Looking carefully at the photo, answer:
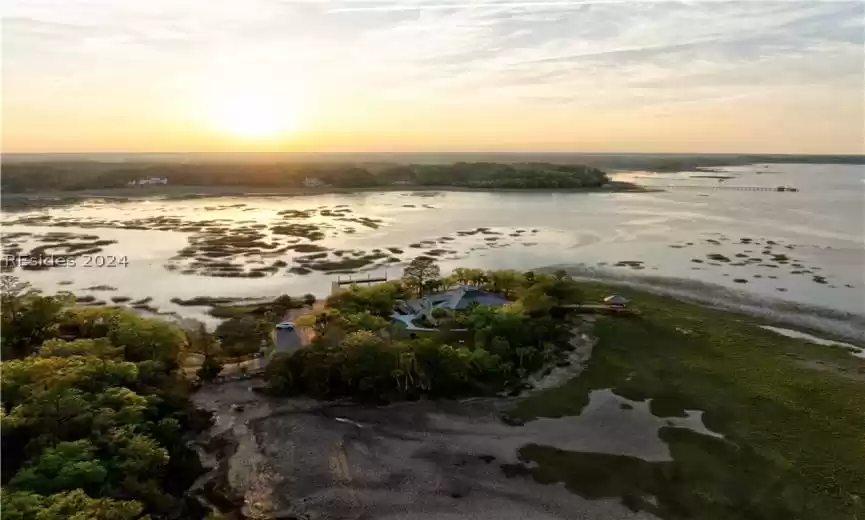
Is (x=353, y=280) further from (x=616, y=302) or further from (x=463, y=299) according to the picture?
(x=616, y=302)

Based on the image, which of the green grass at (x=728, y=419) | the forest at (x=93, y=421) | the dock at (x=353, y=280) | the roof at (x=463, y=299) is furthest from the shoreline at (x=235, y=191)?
the green grass at (x=728, y=419)

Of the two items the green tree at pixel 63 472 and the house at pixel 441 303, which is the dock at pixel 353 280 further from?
the green tree at pixel 63 472

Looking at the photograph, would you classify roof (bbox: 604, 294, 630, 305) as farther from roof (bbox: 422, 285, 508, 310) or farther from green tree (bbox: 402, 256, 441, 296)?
green tree (bbox: 402, 256, 441, 296)

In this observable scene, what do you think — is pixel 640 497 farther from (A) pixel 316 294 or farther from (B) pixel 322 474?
(A) pixel 316 294

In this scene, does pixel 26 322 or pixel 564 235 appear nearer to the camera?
pixel 26 322

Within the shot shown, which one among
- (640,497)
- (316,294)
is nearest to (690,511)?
(640,497)

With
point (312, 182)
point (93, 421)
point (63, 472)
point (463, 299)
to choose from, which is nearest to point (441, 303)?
point (463, 299)
